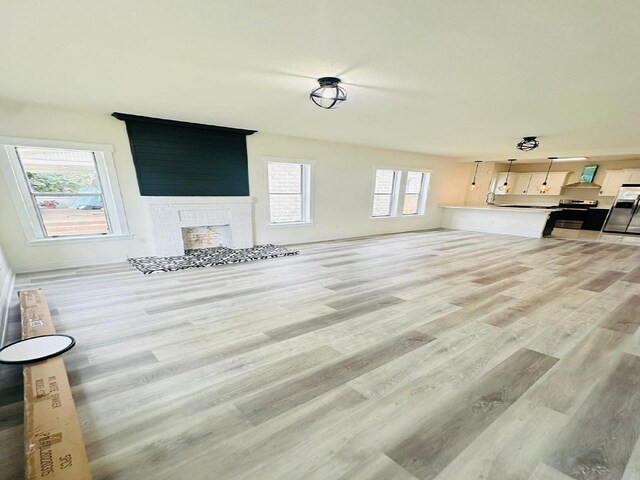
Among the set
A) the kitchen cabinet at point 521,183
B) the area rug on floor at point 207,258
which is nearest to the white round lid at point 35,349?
the area rug on floor at point 207,258

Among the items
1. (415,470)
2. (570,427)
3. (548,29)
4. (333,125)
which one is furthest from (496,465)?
(333,125)

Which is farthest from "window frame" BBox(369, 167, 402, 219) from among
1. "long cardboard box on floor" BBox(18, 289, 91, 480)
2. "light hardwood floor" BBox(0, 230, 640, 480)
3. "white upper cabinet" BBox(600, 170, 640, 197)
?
"white upper cabinet" BBox(600, 170, 640, 197)

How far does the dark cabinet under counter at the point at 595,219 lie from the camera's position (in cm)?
856

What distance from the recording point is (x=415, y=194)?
8.34 m

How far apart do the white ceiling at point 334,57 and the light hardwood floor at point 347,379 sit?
2.33 meters

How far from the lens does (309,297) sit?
3.00m

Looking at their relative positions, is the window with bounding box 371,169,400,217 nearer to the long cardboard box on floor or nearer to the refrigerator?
the long cardboard box on floor

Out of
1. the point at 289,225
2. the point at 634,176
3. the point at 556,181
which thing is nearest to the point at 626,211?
the point at 634,176

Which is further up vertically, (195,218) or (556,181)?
(556,181)

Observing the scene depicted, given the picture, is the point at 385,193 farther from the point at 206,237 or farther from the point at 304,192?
the point at 206,237

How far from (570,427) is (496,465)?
0.58 m

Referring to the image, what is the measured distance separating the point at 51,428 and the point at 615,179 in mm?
13558

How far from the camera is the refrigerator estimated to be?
7.82m

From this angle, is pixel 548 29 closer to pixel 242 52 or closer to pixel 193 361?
pixel 242 52
